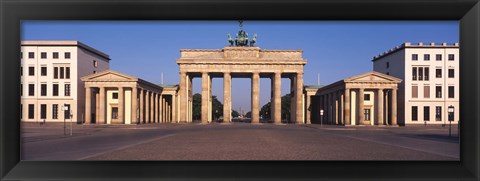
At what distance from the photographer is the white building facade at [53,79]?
77.2 meters

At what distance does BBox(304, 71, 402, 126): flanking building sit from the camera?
262 feet

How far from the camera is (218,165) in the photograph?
10125 millimetres

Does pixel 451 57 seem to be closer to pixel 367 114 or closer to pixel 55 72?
pixel 367 114

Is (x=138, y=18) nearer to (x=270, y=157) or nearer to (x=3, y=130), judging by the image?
(x=3, y=130)

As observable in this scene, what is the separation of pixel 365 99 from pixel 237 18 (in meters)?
79.3

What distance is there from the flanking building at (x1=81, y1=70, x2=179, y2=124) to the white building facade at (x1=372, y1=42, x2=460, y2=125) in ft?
156

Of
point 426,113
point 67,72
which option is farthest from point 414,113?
point 67,72

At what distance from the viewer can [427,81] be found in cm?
7988

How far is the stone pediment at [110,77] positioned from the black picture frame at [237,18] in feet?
229

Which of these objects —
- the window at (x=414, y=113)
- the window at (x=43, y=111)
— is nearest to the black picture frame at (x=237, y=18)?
the window at (x=43, y=111)

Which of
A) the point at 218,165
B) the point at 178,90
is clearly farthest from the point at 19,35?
the point at 178,90

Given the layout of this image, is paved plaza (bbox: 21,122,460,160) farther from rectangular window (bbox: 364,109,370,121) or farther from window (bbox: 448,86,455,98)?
rectangular window (bbox: 364,109,370,121)

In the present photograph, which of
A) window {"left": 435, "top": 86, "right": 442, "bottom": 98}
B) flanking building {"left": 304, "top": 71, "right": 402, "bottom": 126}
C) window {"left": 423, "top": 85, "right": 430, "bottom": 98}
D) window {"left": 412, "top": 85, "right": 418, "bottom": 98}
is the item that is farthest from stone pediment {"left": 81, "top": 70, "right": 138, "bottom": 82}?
window {"left": 435, "top": 86, "right": 442, "bottom": 98}

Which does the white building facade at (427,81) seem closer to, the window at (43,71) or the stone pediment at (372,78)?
the stone pediment at (372,78)
